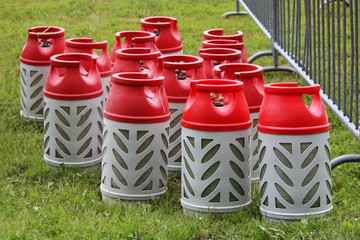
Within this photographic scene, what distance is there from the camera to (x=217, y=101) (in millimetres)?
3975

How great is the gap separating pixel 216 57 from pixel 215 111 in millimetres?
1082

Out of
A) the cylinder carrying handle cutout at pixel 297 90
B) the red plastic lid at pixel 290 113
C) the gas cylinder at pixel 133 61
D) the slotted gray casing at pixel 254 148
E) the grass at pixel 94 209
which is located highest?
the gas cylinder at pixel 133 61

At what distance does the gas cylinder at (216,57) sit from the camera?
15.4 ft

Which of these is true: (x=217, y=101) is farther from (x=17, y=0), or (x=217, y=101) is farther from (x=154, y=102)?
(x=17, y=0)

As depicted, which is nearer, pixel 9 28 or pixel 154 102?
pixel 154 102

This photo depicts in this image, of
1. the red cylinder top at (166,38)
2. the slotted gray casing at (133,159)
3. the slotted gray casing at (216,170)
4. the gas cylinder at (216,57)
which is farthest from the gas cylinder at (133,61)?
the red cylinder top at (166,38)

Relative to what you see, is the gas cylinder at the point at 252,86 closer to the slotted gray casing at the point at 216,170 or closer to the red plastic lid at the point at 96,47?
the slotted gray casing at the point at 216,170

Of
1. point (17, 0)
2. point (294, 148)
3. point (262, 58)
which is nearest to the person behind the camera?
point (294, 148)

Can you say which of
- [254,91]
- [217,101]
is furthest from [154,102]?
[254,91]

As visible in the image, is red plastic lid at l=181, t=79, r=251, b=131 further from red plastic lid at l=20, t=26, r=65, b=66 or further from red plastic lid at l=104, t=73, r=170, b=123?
red plastic lid at l=20, t=26, r=65, b=66

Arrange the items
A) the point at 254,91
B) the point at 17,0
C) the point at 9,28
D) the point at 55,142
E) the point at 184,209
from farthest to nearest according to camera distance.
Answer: the point at 17,0
the point at 9,28
the point at 55,142
the point at 254,91
the point at 184,209

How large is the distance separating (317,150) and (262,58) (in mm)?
5148

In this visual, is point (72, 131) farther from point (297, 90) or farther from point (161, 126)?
point (297, 90)

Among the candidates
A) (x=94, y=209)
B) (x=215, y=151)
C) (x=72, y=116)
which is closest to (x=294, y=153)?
(x=215, y=151)
